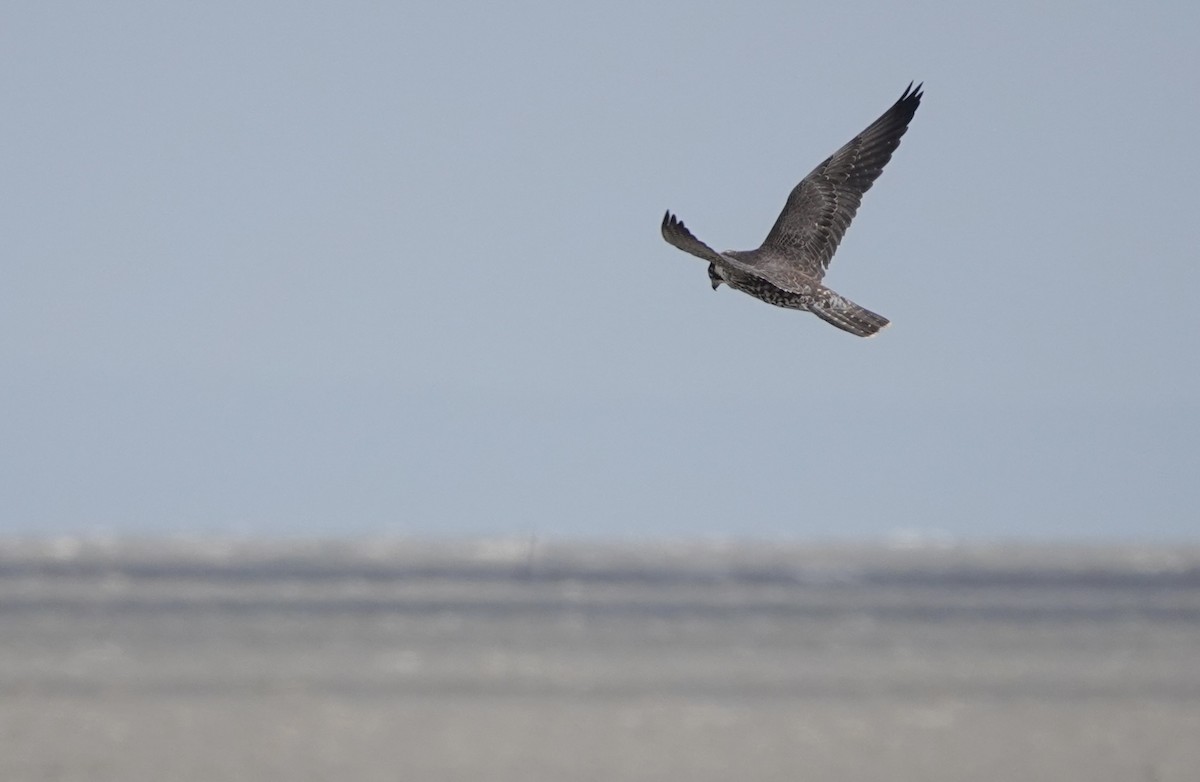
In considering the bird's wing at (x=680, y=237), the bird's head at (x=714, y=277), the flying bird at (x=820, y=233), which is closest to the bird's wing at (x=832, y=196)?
the flying bird at (x=820, y=233)

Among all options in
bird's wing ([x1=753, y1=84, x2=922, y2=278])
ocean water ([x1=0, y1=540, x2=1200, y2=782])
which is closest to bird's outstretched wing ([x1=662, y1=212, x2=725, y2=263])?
bird's wing ([x1=753, y1=84, x2=922, y2=278])

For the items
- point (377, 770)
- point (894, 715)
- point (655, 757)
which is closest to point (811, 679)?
point (894, 715)

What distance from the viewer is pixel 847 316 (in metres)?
7.89

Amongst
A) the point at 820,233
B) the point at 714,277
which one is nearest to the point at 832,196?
the point at 820,233

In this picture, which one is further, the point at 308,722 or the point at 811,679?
the point at 811,679

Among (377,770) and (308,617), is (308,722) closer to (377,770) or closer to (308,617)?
(377,770)

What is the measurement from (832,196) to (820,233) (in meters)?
0.27

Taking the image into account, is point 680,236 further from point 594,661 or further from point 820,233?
point 594,661

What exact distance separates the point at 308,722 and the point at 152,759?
0.90 metres

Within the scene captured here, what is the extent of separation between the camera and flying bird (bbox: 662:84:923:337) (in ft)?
26.1

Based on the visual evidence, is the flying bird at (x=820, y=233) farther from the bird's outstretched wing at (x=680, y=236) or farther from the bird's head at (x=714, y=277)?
the bird's outstretched wing at (x=680, y=236)

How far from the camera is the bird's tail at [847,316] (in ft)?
25.3

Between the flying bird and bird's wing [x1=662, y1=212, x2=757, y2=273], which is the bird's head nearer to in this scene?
the flying bird

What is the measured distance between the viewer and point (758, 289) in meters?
8.04
